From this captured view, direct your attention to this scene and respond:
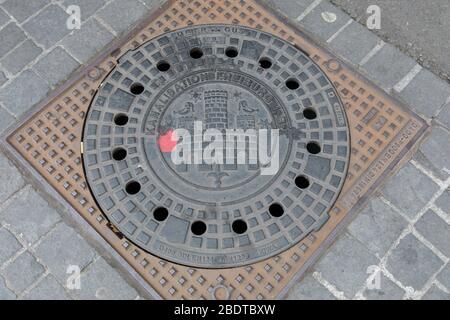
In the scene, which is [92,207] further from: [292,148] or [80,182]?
[292,148]

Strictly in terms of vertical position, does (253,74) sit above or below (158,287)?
above

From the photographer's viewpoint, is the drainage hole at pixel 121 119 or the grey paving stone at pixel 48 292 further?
the drainage hole at pixel 121 119

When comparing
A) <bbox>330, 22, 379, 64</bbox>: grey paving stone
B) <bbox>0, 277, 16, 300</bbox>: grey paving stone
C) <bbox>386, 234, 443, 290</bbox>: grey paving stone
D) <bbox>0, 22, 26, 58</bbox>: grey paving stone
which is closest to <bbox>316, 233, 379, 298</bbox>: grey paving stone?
<bbox>386, 234, 443, 290</bbox>: grey paving stone

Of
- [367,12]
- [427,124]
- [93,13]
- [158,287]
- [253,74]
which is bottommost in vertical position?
[158,287]

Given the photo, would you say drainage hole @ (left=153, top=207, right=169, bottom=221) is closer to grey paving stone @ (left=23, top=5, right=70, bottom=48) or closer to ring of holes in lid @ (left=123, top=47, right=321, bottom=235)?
ring of holes in lid @ (left=123, top=47, right=321, bottom=235)

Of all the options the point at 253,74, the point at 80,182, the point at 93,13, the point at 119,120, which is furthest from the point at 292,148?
the point at 93,13

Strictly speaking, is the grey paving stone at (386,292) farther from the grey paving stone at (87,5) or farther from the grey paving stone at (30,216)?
the grey paving stone at (87,5)

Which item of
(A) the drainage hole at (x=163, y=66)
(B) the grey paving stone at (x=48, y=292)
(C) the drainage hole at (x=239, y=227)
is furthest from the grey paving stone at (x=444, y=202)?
(B) the grey paving stone at (x=48, y=292)
